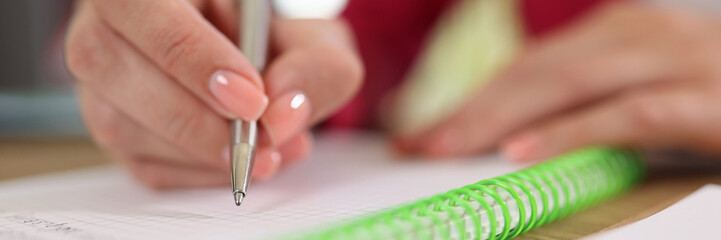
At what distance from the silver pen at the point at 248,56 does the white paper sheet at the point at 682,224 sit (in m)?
0.16

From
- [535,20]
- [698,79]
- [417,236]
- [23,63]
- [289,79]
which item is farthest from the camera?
[535,20]

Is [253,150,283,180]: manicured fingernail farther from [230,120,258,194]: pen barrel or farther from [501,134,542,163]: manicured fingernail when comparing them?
[501,134,542,163]: manicured fingernail

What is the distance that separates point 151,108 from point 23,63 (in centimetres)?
57

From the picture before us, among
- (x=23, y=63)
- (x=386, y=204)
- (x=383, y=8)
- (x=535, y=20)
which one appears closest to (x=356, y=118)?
(x=383, y=8)

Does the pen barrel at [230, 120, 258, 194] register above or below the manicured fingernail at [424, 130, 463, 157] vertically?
below

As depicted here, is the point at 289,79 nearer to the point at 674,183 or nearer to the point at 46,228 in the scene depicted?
the point at 46,228

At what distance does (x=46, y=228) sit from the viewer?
0.86 ft

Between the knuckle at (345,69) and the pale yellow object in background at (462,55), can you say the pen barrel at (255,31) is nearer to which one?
the knuckle at (345,69)

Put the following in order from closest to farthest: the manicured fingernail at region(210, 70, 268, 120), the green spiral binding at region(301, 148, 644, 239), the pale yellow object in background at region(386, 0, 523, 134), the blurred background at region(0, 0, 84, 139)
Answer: the green spiral binding at region(301, 148, 644, 239) → the manicured fingernail at region(210, 70, 268, 120) → the blurred background at region(0, 0, 84, 139) → the pale yellow object in background at region(386, 0, 523, 134)

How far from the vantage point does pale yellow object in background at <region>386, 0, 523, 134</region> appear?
1.25 m

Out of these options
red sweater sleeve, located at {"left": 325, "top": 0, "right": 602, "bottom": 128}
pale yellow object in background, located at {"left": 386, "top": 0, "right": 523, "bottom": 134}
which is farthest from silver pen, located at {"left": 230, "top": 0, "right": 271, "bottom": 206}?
pale yellow object in background, located at {"left": 386, "top": 0, "right": 523, "bottom": 134}

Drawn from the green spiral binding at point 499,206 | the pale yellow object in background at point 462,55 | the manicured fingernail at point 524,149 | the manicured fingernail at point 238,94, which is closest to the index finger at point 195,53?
the manicured fingernail at point 238,94

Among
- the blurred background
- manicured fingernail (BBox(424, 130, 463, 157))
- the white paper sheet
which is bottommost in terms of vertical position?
the white paper sheet

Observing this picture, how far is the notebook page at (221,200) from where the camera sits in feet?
0.84
